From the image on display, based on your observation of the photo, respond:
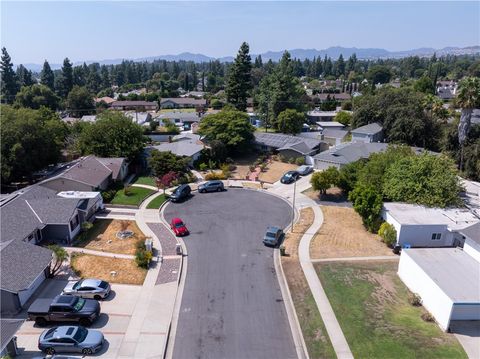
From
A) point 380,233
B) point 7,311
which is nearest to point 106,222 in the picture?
point 7,311

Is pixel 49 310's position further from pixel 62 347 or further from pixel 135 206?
pixel 135 206

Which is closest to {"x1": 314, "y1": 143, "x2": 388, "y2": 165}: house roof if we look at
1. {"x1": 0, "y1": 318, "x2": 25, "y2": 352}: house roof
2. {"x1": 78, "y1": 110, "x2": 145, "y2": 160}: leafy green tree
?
{"x1": 78, "y1": 110, "x2": 145, "y2": 160}: leafy green tree

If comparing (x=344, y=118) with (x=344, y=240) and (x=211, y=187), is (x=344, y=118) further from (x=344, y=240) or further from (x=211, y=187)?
(x=344, y=240)

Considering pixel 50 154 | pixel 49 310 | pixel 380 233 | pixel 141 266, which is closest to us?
pixel 49 310

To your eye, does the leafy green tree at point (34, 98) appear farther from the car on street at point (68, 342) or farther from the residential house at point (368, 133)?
the car on street at point (68, 342)

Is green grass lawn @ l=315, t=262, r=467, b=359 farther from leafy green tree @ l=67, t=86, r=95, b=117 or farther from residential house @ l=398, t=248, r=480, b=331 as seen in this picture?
leafy green tree @ l=67, t=86, r=95, b=117

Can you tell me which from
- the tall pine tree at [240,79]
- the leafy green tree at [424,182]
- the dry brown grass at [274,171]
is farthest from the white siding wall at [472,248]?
the tall pine tree at [240,79]

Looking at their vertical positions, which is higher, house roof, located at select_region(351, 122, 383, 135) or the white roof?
house roof, located at select_region(351, 122, 383, 135)
